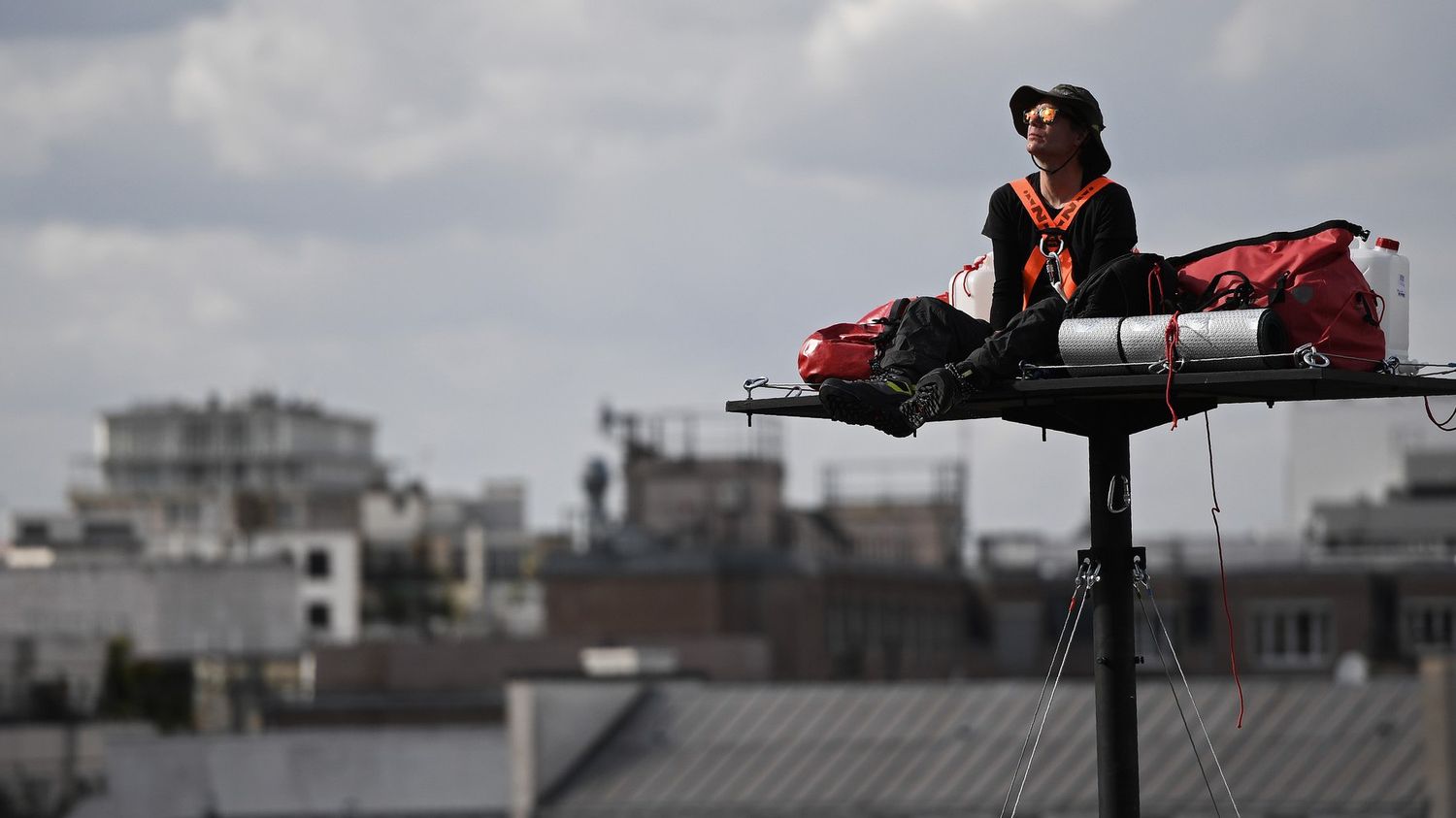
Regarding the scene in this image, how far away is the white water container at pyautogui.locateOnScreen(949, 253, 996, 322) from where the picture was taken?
34.9 ft

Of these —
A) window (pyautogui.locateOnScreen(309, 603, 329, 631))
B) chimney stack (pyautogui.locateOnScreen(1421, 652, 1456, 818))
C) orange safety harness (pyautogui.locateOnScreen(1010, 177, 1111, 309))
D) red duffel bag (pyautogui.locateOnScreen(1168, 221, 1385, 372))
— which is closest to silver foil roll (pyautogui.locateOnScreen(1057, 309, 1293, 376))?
red duffel bag (pyautogui.locateOnScreen(1168, 221, 1385, 372))

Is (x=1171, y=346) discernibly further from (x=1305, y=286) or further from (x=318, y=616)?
(x=318, y=616)

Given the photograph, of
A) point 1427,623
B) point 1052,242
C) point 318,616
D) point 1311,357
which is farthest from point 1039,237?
point 318,616

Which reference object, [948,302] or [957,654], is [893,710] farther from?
[948,302]

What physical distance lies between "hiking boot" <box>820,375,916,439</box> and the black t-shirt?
77cm

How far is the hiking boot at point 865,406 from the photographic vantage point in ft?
31.6

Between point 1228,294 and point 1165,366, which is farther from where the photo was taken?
point 1228,294

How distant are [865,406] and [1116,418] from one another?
1.18m

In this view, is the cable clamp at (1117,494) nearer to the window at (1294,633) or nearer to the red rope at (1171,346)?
the red rope at (1171,346)

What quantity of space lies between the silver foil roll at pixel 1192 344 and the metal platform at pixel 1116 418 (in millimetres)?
68

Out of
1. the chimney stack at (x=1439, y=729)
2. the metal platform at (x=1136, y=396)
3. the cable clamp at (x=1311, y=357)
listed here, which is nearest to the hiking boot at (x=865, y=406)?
the metal platform at (x=1136, y=396)

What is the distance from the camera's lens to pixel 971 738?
6419 centimetres

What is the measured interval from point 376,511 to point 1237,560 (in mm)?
90128

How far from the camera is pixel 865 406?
962 centimetres
